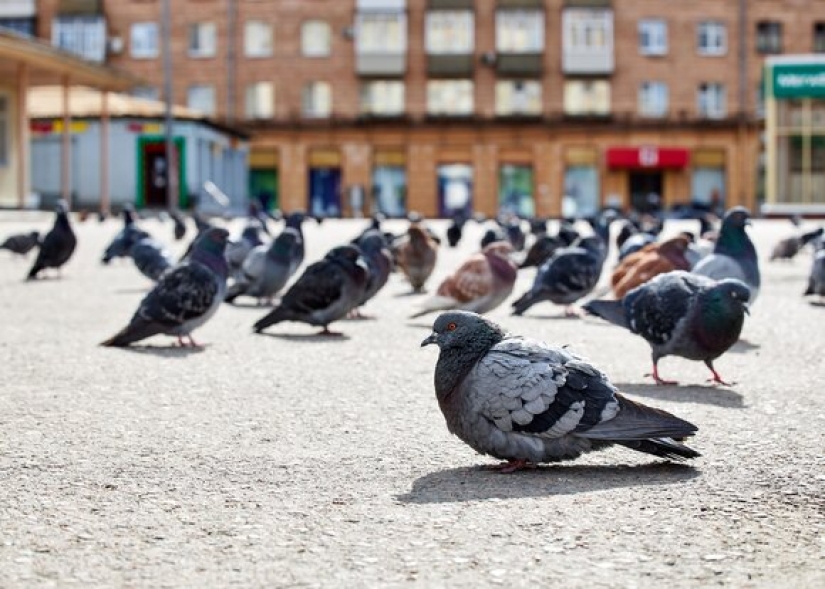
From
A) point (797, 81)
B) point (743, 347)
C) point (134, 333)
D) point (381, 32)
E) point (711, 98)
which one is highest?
point (381, 32)

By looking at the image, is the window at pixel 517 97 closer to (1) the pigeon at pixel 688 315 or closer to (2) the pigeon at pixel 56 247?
(2) the pigeon at pixel 56 247

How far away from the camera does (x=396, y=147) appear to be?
2419 inches

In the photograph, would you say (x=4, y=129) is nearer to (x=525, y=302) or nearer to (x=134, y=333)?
(x=525, y=302)

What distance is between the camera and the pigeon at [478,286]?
41.0ft

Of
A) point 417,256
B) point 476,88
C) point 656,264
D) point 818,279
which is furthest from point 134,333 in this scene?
point 476,88

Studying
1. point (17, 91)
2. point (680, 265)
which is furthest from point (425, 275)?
point (17, 91)

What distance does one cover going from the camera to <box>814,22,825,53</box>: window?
60500 millimetres

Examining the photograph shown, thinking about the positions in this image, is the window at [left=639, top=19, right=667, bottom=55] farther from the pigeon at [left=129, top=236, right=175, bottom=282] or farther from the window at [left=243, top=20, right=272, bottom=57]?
the pigeon at [left=129, top=236, right=175, bottom=282]

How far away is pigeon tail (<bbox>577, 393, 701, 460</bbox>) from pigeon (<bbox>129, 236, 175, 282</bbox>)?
11.4 meters

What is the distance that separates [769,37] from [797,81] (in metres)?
12.8

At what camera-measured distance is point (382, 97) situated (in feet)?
202

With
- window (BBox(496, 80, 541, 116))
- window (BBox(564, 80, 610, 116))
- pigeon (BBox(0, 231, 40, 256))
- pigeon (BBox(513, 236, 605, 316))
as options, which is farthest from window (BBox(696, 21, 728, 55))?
pigeon (BBox(513, 236, 605, 316))

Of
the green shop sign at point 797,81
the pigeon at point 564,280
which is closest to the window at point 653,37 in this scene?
the green shop sign at point 797,81

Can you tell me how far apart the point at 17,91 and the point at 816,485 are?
36.5m
